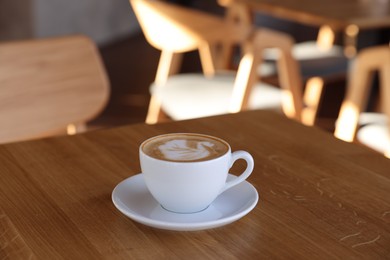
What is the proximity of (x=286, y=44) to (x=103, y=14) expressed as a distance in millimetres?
3770

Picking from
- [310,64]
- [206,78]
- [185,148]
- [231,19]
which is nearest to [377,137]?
[206,78]

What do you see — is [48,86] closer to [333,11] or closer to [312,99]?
[333,11]

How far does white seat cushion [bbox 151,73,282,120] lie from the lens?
88.8 inches

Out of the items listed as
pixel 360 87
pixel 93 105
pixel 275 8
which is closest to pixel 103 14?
pixel 275 8

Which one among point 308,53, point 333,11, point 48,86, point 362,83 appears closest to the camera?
point 48,86

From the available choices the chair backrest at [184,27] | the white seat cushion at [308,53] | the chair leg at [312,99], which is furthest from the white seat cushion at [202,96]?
the chair leg at [312,99]

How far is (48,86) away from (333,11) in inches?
62.7

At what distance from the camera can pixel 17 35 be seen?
5188mm

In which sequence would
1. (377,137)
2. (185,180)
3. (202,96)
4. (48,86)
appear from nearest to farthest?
(185,180)
(48,86)
(377,137)
(202,96)

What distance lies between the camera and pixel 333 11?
2.81m

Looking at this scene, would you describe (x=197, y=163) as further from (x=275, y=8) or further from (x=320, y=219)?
(x=275, y=8)

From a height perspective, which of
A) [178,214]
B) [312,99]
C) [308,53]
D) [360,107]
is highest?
[178,214]

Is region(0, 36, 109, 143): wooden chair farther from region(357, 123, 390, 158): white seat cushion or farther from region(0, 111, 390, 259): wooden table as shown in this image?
region(357, 123, 390, 158): white seat cushion

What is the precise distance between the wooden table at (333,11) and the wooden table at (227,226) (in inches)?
63.1
